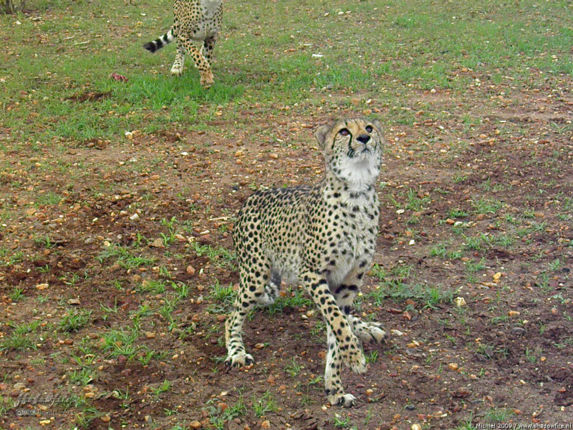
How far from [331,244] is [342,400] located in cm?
79

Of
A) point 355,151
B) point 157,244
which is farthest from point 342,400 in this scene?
point 157,244

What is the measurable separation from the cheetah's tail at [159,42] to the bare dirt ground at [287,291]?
2.14 meters

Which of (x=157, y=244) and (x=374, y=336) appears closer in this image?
(x=374, y=336)

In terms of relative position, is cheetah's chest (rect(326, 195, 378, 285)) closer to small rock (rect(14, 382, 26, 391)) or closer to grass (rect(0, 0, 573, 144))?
small rock (rect(14, 382, 26, 391))

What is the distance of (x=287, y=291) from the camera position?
17.0ft

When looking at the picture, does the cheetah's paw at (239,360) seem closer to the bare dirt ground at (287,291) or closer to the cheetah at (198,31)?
the bare dirt ground at (287,291)

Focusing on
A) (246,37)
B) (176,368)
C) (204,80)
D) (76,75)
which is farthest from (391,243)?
(246,37)

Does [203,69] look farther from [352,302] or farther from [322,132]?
[352,302]

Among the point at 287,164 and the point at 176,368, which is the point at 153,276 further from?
the point at 287,164

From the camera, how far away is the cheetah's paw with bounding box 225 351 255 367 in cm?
437

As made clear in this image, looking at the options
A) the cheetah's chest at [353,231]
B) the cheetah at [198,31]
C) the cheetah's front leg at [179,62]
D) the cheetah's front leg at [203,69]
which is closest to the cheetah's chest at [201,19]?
the cheetah at [198,31]

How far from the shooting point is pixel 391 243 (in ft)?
18.9

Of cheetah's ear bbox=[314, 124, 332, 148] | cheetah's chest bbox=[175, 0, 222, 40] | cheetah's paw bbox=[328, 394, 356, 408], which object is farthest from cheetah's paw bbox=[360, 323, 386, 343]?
cheetah's chest bbox=[175, 0, 222, 40]

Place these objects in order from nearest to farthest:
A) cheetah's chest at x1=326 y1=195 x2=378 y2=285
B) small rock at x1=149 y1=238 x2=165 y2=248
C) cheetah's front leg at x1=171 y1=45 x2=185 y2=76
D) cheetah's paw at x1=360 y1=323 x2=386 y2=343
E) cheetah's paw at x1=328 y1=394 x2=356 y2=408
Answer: cheetah's paw at x1=328 y1=394 x2=356 y2=408
cheetah's chest at x1=326 y1=195 x2=378 y2=285
cheetah's paw at x1=360 y1=323 x2=386 y2=343
small rock at x1=149 y1=238 x2=165 y2=248
cheetah's front leg at x1=171 y1=45 x2=185 y2=76
